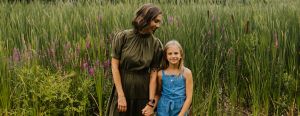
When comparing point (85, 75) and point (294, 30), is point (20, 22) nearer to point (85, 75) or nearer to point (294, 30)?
point (85, 75)

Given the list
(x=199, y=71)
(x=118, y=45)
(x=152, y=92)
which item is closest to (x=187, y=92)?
(x=152, y=92)

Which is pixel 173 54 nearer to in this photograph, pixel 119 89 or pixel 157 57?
pixel 157 57

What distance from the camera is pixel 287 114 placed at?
155 inches

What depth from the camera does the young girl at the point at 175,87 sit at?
2.88m

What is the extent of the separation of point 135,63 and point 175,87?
1.00 feet

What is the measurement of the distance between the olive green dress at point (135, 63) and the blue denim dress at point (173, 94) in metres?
0.13

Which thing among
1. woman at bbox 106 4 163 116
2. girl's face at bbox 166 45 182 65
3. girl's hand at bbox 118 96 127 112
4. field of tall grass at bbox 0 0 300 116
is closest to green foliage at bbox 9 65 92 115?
field of tall grass at bbox 0 0 300 116

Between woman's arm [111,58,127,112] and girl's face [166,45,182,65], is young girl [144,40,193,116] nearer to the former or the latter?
girl's face [166,45,182,65]

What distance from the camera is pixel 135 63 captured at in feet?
9.34

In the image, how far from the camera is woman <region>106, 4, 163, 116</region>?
2826 millimetres

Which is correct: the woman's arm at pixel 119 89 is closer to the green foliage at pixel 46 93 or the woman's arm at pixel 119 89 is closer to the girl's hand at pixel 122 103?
the girl's hand at pixel 122 103

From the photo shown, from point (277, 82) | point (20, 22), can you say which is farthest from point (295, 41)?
point (20, 22)

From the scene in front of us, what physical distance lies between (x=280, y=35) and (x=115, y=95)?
1825mm

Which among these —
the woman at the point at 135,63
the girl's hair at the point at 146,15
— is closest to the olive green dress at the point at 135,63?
the woman at the point at 135,63
